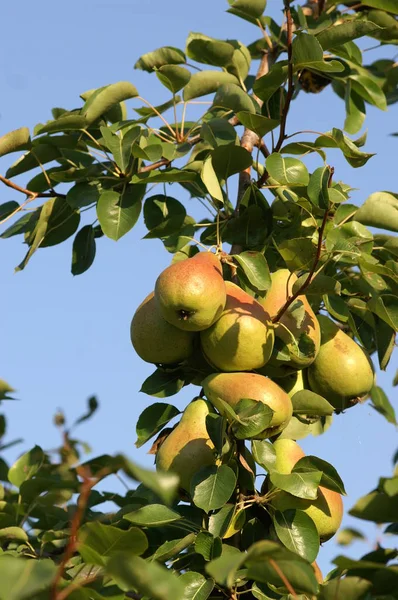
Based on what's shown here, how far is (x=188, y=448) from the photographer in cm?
194

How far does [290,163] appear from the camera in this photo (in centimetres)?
225

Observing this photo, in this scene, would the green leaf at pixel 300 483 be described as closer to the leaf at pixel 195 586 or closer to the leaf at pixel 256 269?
the leaf at pixel 195 586

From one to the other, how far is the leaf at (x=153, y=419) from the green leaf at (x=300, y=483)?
1.28ft

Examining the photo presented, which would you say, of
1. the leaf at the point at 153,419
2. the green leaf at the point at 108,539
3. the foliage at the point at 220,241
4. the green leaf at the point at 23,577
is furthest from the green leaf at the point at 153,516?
the green leaf at the point at 23,577

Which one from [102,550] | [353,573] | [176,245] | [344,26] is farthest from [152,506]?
[344,26]

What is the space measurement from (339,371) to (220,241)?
1.49 feet

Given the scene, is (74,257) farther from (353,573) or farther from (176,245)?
(353,573)

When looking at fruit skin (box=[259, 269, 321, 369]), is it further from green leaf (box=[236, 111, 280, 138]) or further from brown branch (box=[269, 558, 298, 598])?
brown branch (box=[269, 558, 298, 598])

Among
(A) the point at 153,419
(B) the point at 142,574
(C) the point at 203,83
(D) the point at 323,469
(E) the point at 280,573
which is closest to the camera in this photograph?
(B) the point at 142,574

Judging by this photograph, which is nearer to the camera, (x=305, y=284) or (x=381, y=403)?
(x=305, y=284)

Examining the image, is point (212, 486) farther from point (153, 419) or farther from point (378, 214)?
point (378, 214)

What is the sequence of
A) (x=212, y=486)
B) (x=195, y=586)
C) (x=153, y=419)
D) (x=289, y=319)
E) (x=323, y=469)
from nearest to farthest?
(x=195, y=586) < (x=212, y=486) < (x=323, y=469) < (x=289, y=319) < (x=153, y=419)

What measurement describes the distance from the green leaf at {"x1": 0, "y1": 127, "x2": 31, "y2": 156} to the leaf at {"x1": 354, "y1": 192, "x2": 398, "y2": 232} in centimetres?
92

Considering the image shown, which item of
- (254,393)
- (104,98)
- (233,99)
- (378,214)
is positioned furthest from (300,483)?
(104,98)
